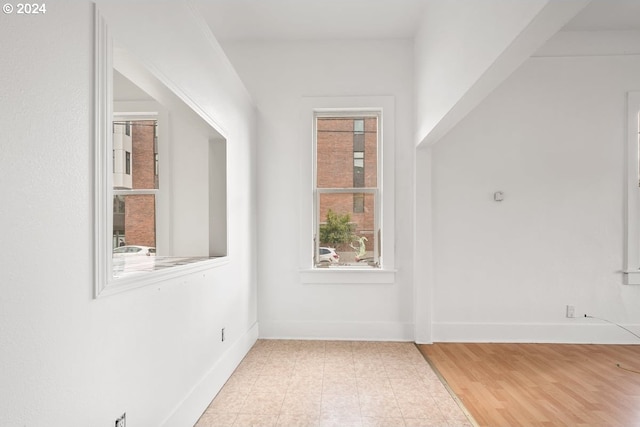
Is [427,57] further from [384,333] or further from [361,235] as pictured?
[384,333]

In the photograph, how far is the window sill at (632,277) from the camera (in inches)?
157

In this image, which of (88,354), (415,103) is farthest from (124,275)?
(415,103)

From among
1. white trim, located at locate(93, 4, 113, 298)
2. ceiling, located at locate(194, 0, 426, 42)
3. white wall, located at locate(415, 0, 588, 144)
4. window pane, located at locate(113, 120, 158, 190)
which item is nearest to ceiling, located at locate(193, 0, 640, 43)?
ceiling, located at locate(194, 0, 426, 42)

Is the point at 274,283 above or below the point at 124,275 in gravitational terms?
below

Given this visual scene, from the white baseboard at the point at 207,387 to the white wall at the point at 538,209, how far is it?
2.07 metres

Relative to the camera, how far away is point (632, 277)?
13.1 ft

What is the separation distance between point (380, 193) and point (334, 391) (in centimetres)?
218

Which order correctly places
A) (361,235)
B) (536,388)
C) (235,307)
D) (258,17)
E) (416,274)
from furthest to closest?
(361,235) → (416,274) → (258,17) → (235,307) → (536,388)

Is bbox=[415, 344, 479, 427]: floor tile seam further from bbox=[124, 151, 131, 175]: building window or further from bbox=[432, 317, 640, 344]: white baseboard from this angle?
bbox=[124, 151, 131, 175]: building window

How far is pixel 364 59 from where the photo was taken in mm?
4242

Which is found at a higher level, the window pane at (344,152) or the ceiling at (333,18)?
the ceiling at (333,18)

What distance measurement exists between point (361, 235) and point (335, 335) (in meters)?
1.12

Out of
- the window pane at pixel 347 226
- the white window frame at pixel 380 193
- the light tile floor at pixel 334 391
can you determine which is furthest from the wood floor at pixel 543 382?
the window pane at pixel 347 226

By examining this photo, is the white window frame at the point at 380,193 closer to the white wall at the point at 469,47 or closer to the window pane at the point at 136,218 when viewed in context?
the white wall at the point at 469,47
